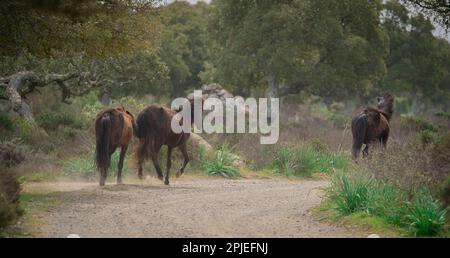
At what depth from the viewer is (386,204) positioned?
12.8m

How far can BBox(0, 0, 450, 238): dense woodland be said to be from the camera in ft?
52.6

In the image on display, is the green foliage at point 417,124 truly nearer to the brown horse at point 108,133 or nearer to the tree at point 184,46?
the brown horse at point 108,133

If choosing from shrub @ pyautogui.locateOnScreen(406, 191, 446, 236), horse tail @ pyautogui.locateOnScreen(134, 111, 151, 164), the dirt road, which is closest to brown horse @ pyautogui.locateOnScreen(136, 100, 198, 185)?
horse tail @ pyautogui.locateOnScreen(134, 111, 151, 164)

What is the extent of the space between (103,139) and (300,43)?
1153 inches

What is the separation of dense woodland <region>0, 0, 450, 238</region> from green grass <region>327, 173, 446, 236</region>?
9cm

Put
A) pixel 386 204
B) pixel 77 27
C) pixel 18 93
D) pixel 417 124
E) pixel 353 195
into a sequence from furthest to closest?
pixel 417 124 < pixel 18 93 < pixel 77 27 < pixel 353 195 < pixel 386 204

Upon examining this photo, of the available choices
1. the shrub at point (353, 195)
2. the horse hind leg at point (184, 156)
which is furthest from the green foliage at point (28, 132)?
the shrub at point (353, 195)

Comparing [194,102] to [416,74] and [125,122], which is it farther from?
[416,74]

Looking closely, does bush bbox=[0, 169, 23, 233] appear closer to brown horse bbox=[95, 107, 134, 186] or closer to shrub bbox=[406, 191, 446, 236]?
brown horse bbox=[95, 107, 134, 186]

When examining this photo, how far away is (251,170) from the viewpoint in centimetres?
2480

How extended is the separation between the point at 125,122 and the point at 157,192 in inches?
90.1

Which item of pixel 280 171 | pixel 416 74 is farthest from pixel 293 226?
pixel 416 74

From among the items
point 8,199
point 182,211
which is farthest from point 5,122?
point 8,199

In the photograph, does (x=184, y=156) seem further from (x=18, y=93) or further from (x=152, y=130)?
(x=18, y=93)
